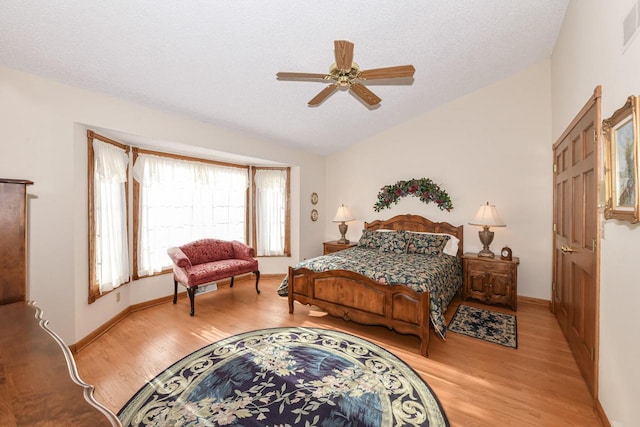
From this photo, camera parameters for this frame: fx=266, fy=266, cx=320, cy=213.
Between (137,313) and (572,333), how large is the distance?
193 inches

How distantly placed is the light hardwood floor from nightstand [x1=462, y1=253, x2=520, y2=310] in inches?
7.0

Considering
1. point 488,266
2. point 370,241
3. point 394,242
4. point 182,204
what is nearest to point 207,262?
point 182,204

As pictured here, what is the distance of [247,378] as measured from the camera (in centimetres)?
220

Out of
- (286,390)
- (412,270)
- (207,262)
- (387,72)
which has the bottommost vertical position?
(286,390)

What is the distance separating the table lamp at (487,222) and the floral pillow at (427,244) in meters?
0.49

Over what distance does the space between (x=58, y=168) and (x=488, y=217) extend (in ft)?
16.2

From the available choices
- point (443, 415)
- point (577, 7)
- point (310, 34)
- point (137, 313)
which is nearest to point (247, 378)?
point (443, 415)

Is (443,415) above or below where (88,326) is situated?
below

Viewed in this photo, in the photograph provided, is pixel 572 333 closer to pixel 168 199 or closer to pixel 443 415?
pixel 443 415

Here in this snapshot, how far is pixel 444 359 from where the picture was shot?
8.09ft

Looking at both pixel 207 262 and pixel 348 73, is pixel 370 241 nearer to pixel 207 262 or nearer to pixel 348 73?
pixel 207 262

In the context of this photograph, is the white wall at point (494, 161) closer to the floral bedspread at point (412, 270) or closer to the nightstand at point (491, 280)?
the nightstand at point (491, 280)

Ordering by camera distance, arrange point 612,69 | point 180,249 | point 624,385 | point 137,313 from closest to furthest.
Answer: point 624,385 → point 612,69 → point 137,313 → point 180,249

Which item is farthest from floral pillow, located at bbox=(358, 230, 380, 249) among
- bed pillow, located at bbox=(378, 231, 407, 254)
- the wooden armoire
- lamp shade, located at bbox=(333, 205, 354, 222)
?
the wooden armoire
